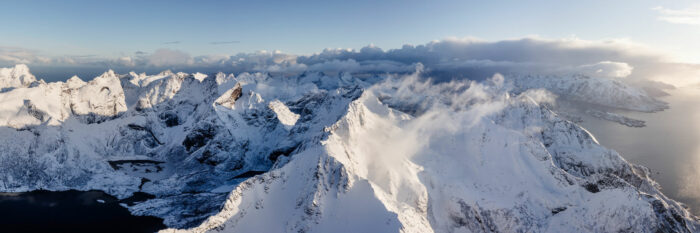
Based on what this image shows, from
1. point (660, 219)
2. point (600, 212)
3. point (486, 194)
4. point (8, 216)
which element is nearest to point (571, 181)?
point (600, 212)

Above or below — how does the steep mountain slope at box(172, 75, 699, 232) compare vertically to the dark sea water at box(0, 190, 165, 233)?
above

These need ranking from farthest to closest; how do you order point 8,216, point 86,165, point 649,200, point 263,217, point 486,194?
point 86,165 → point 8,216 → point 486,194 → point 649,200 → point 263,217

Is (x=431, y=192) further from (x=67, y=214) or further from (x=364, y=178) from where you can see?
(x=67, y=214)

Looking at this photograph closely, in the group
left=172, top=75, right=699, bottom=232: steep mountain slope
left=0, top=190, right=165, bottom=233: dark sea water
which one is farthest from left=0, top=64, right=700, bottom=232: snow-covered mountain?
left=0, top=190, right=165, bottom=233: dark sea water

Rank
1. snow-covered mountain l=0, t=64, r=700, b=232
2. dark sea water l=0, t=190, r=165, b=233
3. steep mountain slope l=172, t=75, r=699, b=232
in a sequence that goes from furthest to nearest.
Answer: dark sea water l=0, t=190, r=165, b=233
snow-covered mountain l=0, t=64, r=700, b=232
steep mountain slope l=172, t=75, r=699, b=232

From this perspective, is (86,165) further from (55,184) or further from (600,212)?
(600,212)

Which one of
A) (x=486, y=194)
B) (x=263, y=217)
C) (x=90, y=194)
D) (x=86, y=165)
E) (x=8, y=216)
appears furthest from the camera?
(x=86, y=165)

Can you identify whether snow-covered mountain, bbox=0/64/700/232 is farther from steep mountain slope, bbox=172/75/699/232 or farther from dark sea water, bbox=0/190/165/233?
dark sea water, bbox=0/190/165/233

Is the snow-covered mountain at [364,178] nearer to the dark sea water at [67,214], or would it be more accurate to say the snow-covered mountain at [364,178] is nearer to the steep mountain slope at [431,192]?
the steep mountain slope at [431,192]
